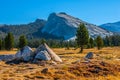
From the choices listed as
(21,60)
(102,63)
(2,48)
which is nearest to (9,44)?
(2,48)

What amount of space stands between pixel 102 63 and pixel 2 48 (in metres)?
139

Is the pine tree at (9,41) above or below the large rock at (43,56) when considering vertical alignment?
above

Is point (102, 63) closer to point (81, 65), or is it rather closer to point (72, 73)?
point (81, 65)

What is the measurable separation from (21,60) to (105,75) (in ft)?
72.3

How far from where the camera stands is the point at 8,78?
39844 millimetres

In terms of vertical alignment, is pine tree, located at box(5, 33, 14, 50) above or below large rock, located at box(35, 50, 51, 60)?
above

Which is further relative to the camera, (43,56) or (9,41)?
(9,41)

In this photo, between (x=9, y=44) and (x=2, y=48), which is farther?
(x=2, y=48)

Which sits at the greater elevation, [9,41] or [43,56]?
[9,41]

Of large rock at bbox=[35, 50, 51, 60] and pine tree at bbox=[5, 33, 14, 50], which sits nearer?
large rock at bbox=[35, 50, 51, 60]

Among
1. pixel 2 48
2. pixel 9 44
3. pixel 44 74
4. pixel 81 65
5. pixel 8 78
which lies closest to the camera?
pixel 8 78

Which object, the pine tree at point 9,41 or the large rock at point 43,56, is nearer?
the large rock at point 43,56

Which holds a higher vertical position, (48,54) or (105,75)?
(48,54)

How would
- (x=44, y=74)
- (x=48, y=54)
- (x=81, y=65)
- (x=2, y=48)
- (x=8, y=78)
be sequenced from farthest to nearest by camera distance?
(x=2, y=48) < (x=48, y=54) < (x=81, y=65) < (x=44, y=74) < (x=8, y=78)
